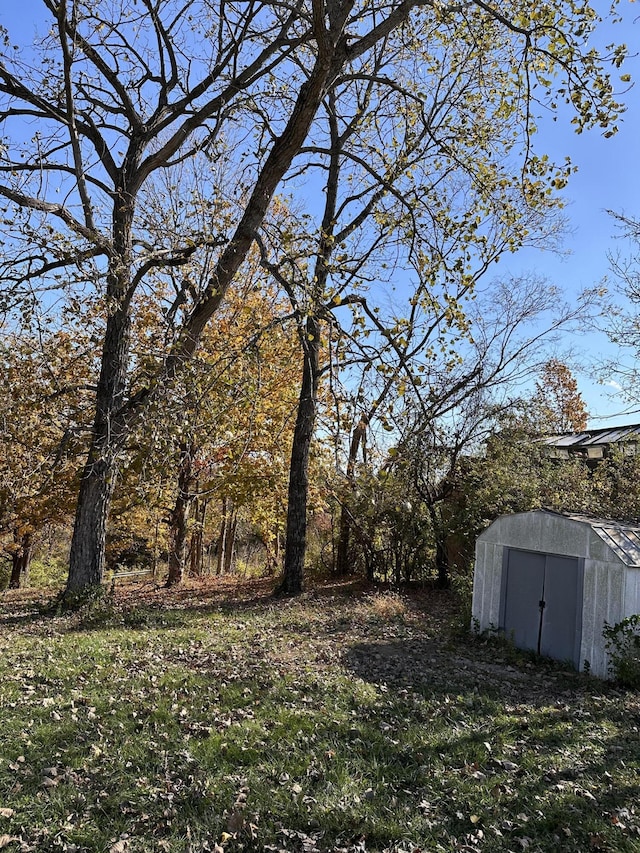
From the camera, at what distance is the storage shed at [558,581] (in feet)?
30.3

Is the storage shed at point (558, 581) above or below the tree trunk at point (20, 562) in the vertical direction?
above

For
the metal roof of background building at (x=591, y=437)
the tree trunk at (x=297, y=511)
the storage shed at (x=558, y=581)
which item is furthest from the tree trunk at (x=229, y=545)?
the storage shed at (x=558, y=581)

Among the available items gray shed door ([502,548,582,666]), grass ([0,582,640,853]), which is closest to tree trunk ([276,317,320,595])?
grass ([0,582,640,853])

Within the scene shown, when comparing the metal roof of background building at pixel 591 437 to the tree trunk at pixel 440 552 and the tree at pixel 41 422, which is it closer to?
the tree trunk at pixel 440 552

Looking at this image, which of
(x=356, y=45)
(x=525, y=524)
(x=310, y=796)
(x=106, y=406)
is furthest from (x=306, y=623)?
(x=356, y=45)

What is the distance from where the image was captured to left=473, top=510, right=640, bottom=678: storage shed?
30.3ft

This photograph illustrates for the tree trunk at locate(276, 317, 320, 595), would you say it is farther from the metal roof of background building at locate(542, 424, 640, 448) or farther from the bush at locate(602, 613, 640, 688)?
the metal roof of background building at locate(542, 424, 640, 448)

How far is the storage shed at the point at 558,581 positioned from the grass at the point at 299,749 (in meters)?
0.69

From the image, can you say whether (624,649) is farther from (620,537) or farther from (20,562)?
(20,562)

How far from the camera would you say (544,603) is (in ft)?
33.7

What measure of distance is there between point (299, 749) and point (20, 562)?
24.9m

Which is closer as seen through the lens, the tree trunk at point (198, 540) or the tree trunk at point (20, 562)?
the tree trunk at point (198, 540)

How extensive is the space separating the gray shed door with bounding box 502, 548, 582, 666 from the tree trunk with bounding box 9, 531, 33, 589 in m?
20.7

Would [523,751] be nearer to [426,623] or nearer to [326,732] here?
[326,732]
